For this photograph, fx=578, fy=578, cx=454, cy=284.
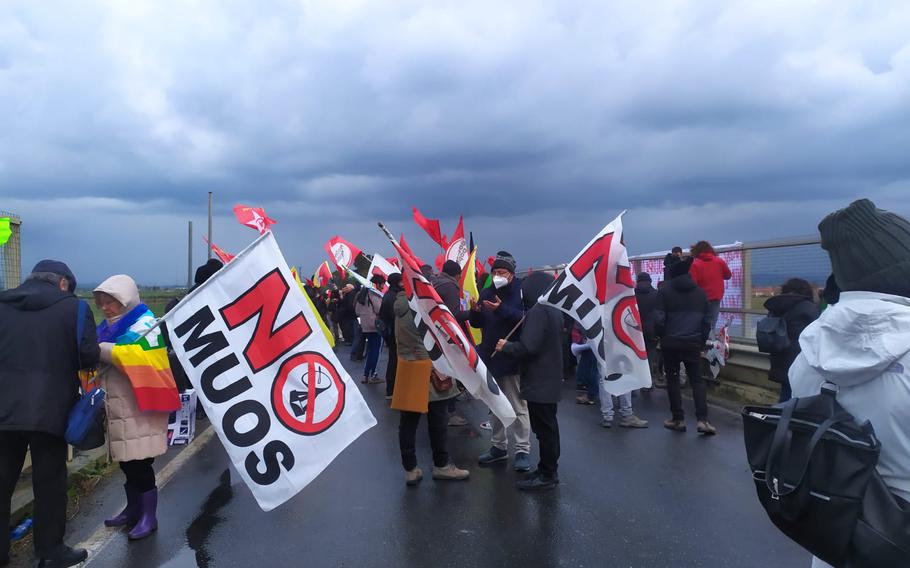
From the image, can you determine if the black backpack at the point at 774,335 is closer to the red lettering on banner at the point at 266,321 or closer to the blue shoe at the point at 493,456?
the blue shoe at the point at 493,456

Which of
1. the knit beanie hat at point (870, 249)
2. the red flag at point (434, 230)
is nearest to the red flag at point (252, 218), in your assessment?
the red flag at point (434, 230)

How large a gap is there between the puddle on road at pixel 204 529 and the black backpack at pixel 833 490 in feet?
11.8

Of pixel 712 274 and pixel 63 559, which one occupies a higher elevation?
pixel 712 274

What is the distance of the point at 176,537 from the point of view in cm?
434

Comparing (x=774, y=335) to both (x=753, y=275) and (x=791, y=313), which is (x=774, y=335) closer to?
(x=791, y=313)

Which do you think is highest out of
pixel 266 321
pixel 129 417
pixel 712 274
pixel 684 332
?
pixel 712 274

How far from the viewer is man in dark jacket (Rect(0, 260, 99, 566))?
3.61m

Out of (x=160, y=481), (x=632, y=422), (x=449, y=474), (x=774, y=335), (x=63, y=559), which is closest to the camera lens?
(x=63, y=559)

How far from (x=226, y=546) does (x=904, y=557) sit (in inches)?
159

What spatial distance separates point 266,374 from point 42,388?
1.36 meters

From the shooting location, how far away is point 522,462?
5734 mm

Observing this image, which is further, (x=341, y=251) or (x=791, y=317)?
(x=341, y=251)

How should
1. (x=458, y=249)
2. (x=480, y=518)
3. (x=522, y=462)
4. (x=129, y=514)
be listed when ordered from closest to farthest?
1. (x=129, y=514)
2. (x=480, y=518)
3. (x=522, y=462)
4. (x=458, y=249)

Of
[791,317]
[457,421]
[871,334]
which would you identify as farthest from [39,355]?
[791,317]
